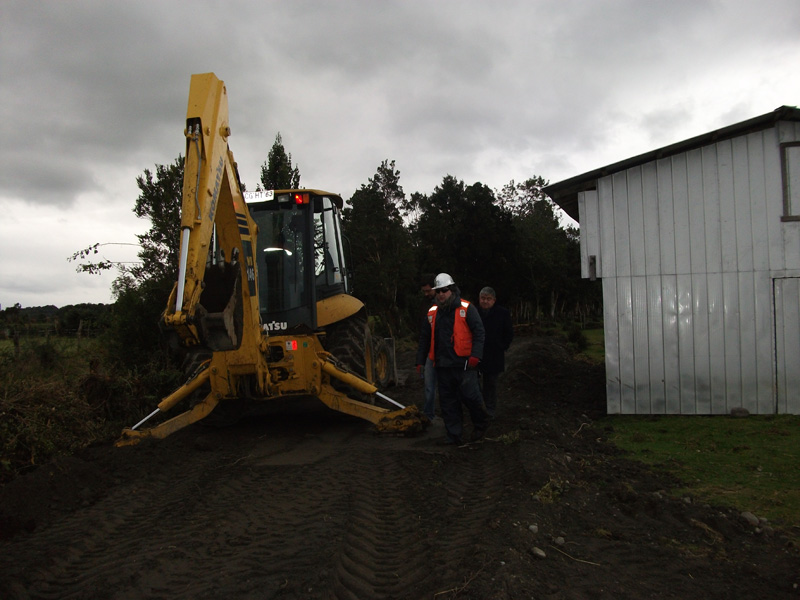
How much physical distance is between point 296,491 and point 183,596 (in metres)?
1.95

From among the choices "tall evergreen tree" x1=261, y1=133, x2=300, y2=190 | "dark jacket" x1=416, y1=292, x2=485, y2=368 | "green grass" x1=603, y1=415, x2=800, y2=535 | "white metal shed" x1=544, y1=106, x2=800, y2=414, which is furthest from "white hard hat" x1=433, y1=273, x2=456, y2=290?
"tall evergreen tree" x1=261, y1=133, x2=300, y2=190

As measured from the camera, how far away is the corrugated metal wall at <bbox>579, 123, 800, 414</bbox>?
27.7 ft

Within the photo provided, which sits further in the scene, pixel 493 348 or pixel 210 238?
pixel 493 348

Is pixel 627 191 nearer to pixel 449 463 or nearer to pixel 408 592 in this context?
pixel 449 463

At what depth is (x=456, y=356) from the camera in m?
6.74

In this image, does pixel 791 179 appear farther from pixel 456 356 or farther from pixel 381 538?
pixel 381 538

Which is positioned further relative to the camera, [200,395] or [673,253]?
[673,253]

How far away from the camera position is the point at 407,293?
32.4 metres

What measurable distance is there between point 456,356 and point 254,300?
2.38 m

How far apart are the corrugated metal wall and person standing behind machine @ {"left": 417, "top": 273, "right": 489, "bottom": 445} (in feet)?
9.87

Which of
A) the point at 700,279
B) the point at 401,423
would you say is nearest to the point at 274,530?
the point at 401,423

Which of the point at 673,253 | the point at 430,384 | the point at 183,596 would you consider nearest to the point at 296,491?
the point at 183,596

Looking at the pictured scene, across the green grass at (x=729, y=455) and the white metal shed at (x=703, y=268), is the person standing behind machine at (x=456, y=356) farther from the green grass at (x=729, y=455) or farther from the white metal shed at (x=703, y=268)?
the white metal shed at (x=703, y=268)

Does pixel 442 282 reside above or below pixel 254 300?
above
